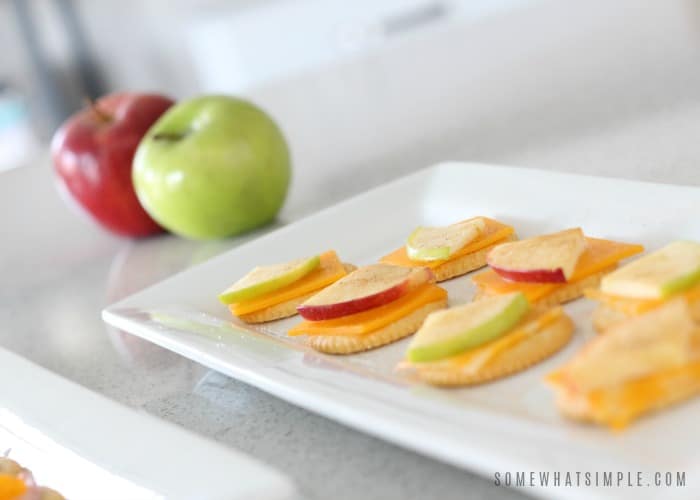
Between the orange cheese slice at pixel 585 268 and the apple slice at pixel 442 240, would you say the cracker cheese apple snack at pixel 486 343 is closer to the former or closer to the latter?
the orange cheese slice at pixel 585 268

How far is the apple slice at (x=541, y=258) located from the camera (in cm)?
Result: 99

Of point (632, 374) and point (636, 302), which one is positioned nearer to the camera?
point (632, 374)

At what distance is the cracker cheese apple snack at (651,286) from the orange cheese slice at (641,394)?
12 centimetres

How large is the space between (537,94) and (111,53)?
13.0 ft

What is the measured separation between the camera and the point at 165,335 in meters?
1.13

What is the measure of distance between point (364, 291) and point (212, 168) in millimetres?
621

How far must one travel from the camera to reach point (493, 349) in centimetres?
87

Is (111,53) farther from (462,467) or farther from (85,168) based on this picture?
(462,467)

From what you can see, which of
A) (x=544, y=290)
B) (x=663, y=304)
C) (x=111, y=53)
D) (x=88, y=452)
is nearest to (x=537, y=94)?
(x=544, y=290)

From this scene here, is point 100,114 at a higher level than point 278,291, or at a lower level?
higher

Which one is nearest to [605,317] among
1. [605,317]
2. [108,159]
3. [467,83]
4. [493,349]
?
[605,317]

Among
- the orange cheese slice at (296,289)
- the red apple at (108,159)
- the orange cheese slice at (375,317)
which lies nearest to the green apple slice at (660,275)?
the orange cheese slice at (375,317)

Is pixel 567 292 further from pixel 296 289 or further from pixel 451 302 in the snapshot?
pixel 296 289

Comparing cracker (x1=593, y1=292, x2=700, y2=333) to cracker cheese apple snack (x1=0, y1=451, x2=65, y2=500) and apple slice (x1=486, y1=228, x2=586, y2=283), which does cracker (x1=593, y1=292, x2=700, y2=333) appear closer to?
apple slice (x1=486, y1=228, x2=586, y2=283)
